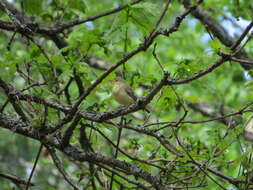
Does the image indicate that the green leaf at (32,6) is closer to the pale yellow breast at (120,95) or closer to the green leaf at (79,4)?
the green leaf at (79,4)

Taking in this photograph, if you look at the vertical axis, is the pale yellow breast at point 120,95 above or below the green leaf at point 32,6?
below

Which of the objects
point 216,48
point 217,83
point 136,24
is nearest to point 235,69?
point 217,83

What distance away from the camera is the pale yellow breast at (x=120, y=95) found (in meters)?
4.12

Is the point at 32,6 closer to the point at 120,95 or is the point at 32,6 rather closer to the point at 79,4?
the point at 79,4

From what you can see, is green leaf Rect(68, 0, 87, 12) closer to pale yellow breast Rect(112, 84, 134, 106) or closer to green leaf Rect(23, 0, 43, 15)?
green leaf Rect(23, 0, 43, 15)

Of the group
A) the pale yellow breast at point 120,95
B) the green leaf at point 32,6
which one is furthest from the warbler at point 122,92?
the green leaf at point 32,6

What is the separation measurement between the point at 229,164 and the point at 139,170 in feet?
2.28

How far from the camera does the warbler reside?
13.5 feet

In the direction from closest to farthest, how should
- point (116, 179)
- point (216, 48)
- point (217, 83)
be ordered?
point (216, 48)
point (116, 179)
point (217, 83)

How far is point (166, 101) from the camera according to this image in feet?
11.2

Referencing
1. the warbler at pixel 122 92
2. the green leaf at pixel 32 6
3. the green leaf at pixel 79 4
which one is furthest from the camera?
the warbler at pixel 122 92

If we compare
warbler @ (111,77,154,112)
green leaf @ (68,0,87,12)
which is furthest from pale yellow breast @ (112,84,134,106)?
green leaf @ (68,0,87,12)

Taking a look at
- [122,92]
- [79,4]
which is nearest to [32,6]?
[79,4]

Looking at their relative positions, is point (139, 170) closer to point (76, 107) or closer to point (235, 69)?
point (76, 107)
